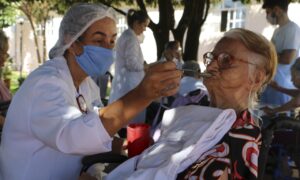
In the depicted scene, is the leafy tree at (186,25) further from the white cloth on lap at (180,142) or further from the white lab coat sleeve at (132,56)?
the white cloth on lap at (180,142)

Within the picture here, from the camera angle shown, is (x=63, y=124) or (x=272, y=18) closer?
(x=63, y=124)

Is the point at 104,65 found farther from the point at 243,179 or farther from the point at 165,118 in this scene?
the point at 243,179

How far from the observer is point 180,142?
6.26 ft

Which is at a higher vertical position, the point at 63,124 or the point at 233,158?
the point at 63,124

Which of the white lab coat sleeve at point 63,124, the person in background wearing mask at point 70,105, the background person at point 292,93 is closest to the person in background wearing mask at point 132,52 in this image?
the background person at point 292,93

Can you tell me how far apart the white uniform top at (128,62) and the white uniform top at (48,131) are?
3.06m

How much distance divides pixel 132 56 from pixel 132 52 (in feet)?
0.18

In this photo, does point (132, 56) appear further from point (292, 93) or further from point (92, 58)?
point (92, 58)

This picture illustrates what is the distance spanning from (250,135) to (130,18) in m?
3.66

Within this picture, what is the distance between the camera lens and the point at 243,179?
167cm

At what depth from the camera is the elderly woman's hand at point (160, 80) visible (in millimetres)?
1433

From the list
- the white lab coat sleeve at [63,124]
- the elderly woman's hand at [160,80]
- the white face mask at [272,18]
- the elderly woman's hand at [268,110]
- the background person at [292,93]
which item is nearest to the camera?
the elderly woman's hand at [160,80]

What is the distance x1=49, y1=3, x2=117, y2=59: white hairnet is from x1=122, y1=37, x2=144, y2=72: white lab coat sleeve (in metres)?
2.91

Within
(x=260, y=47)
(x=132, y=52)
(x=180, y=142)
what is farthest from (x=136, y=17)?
(x=180, y=142)
